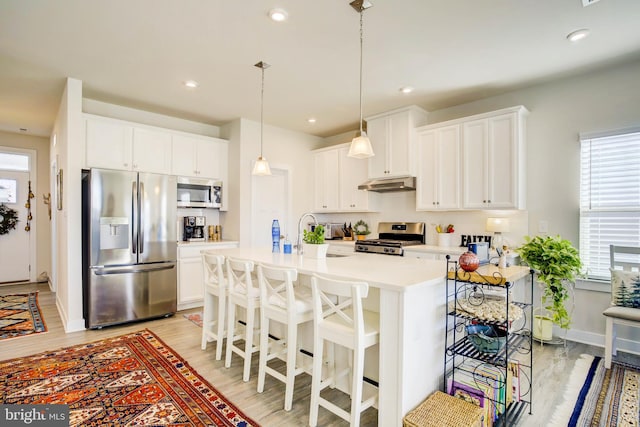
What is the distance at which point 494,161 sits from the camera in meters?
3.76

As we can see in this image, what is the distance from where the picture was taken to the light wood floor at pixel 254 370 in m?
2.13

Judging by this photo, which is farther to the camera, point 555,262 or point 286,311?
point 555,262

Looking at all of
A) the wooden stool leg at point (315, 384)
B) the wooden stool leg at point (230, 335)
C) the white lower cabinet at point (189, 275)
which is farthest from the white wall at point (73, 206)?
the wooden stool leg at point (315, 384)

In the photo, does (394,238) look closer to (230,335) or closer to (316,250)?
(316,250)

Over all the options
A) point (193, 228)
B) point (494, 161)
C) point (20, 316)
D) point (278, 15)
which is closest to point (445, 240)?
point (494, 161)

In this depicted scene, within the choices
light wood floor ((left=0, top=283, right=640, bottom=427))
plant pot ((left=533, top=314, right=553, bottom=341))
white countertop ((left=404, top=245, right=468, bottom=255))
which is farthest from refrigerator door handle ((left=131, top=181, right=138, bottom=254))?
plant pot ((left=533, top=314, right=553, bottom=341))

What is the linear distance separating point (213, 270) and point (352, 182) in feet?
9.32

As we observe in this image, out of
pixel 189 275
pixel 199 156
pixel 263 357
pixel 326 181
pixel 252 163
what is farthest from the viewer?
pixel 326 181

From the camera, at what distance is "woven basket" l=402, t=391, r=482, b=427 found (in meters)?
1.66

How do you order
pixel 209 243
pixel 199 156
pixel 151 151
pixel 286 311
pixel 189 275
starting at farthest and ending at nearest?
pixel 199 156
pixel 209 243
pixel 189 275
pixel 151 151
pixel 286 311

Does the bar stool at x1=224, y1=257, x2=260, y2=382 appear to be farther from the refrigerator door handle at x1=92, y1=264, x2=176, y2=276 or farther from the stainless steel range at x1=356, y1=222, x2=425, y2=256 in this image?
the stainless steel range at x1=356, y1=222, x2=425, y2=256

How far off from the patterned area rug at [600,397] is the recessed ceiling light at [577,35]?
279 cm

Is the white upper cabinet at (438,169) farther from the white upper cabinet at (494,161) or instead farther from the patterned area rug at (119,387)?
the patterned area rug at (119,387)

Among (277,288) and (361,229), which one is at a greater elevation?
(361,229)
